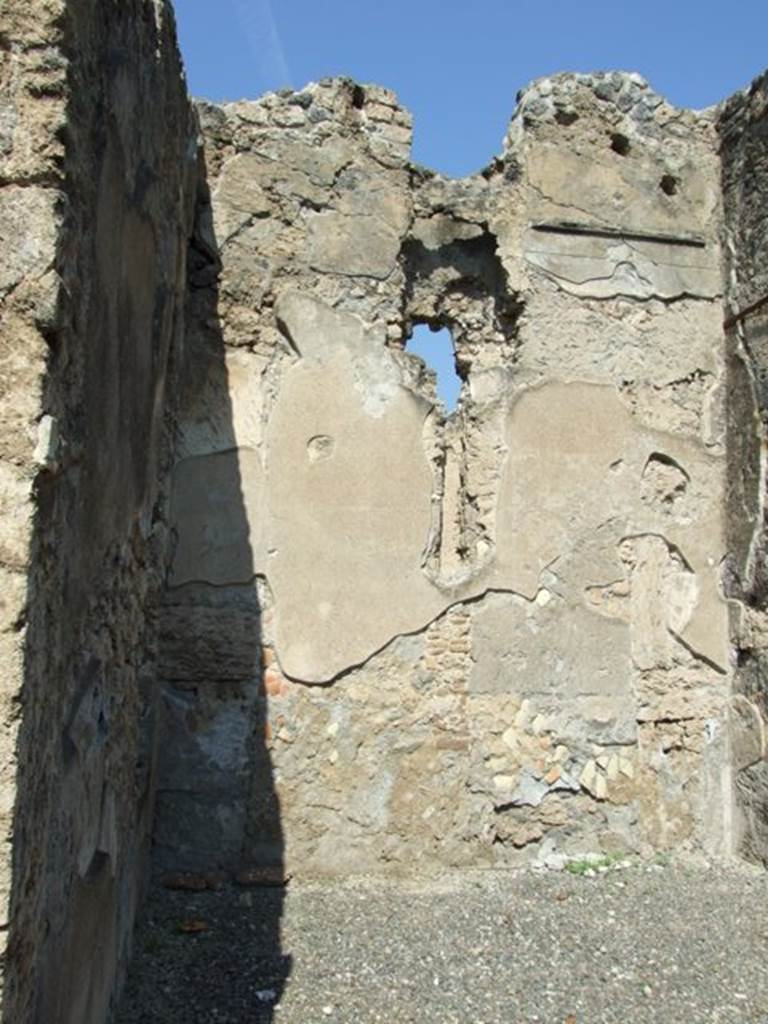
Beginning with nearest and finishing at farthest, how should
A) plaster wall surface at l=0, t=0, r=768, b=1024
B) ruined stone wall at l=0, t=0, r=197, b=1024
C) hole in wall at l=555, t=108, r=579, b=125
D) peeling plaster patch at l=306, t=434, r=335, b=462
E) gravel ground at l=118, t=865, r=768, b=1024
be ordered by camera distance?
1. ruined stone wall at l=0, t=0, r=197, b=1024
2. gravel ground at l=118, t=865, r=768, b=1024
3. plaster wall surface at l=0, t=0, r=768, b=1024
4. peeling plaster patch at l=306, t=434, r=335, b=462
5. hole in wall at l=555, t=108, r=579, b=125

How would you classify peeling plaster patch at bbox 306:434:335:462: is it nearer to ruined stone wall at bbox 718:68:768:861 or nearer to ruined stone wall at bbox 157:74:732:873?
ruined stone wall at bbox 157:74:732:873

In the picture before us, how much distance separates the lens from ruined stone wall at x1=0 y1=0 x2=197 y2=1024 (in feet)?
4.81

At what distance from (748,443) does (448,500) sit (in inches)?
49.9

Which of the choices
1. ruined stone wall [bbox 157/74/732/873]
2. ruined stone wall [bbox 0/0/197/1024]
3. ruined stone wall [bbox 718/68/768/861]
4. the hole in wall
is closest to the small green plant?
ruined stone wall [bbox 157/74/732/873]

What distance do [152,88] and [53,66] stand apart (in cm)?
93

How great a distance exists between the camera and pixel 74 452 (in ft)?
5.57

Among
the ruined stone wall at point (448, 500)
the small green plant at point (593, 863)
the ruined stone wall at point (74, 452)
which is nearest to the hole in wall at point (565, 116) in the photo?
the ruined stone wall at point (448, 500)

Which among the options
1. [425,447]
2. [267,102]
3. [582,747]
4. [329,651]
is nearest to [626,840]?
[582,747]

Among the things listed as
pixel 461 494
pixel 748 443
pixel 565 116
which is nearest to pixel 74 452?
pixel 461 494

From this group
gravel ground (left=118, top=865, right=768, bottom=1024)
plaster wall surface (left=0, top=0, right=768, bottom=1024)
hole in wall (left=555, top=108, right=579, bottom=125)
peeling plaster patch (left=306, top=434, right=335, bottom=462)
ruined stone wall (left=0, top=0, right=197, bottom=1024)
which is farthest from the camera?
hole in wall (left=555, top=108, right=579, bottom=125)

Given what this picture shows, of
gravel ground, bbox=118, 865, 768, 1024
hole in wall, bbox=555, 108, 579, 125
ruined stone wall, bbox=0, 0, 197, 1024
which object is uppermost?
hole in wall, bbox=555, 108, 579, 125

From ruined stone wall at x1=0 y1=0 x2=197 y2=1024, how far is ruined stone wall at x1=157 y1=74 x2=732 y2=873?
1.02 metres

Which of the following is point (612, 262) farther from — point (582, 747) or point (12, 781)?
point (12, 781)

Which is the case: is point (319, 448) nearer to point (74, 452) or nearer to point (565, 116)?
point (565, 116)
